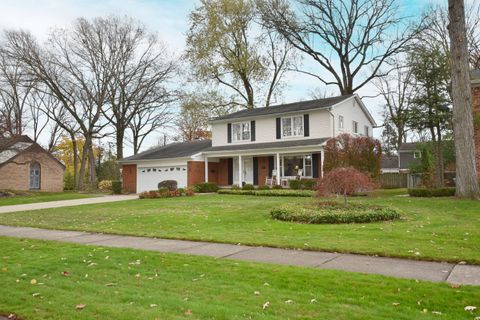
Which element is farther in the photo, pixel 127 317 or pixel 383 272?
pixel 383 272

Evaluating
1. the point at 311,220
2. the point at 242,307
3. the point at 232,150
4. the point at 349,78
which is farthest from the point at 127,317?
the point at 349,78

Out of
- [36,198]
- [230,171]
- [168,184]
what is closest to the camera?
[36,198]

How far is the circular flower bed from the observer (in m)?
11.1

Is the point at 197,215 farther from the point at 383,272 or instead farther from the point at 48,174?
the point at 48,174

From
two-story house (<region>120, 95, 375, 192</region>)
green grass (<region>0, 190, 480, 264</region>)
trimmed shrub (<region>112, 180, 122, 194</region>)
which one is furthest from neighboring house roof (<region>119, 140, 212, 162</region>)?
green grass (<region>0, 190, 480, 264</region>)

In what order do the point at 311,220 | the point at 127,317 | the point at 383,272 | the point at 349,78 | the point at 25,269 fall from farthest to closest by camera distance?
the point at 349,78
the point at 311,220
the point at 25,269
the point at 383,272
the point at 127,317

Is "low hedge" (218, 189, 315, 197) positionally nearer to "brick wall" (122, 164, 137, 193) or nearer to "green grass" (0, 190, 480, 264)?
"green grass" (0, 190, 480, 264)

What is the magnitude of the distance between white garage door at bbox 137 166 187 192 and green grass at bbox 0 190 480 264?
15.6m

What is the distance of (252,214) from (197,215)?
1.82 metres

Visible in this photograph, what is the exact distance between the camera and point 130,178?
34.1 metres

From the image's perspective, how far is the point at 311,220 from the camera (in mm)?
11172

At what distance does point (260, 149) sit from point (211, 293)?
22.7 m

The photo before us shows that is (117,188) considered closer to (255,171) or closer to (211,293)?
(255,171)

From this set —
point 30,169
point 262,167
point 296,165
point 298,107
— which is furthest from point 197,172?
point 30,169
